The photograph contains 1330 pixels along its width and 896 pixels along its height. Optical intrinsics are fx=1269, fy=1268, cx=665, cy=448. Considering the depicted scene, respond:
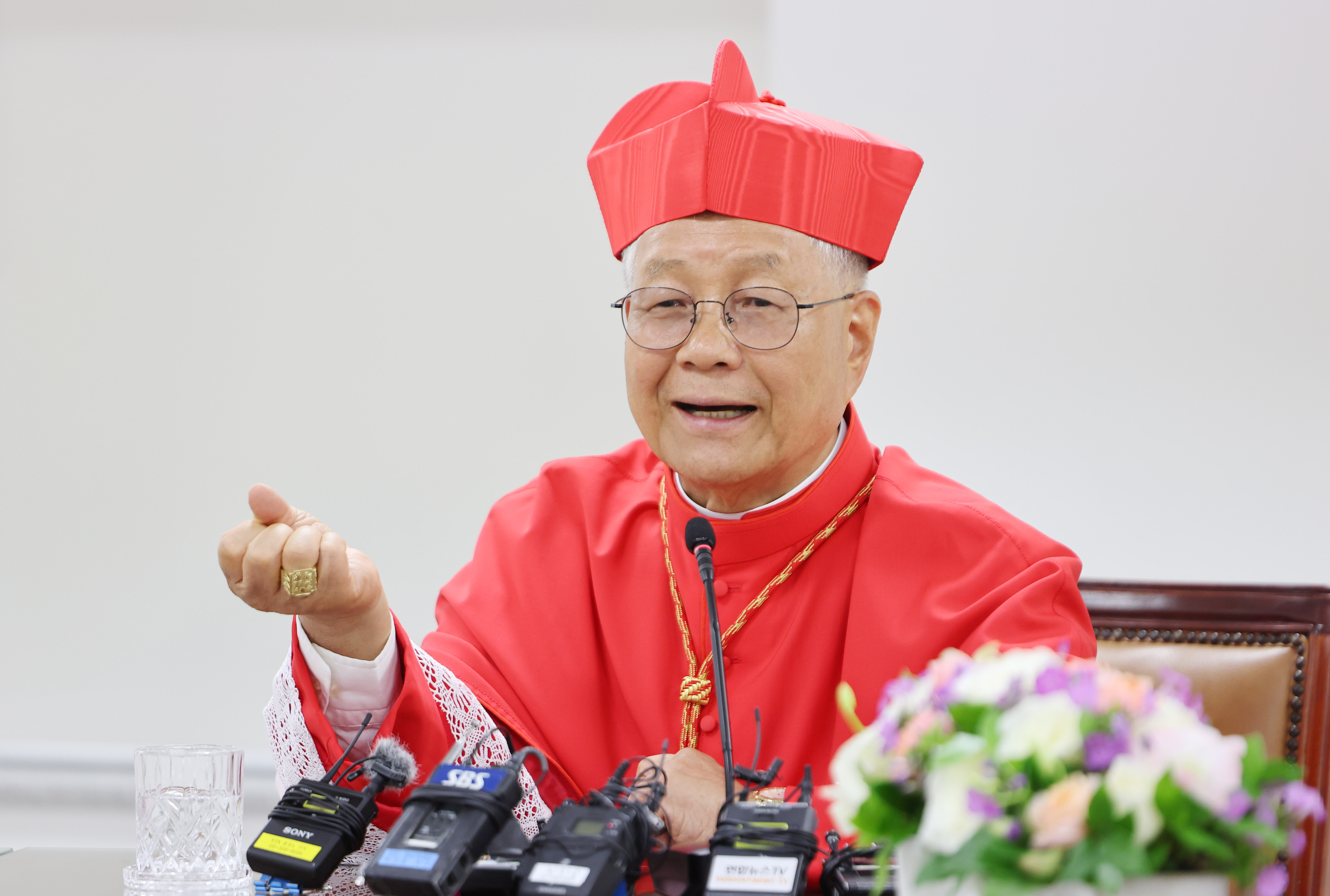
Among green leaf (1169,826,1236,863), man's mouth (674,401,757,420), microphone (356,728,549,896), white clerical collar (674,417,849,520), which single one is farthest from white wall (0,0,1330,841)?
green leaf (1169,826,1236,863)

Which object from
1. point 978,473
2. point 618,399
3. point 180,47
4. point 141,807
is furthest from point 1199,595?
point 180,47

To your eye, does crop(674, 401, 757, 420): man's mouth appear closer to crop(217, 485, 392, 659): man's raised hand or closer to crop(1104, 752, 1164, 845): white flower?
crop(217, 485, 392, 659): man's raised hand

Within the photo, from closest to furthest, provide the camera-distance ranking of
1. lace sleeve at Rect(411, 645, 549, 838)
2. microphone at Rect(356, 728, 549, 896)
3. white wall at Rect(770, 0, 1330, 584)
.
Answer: microphone at Rect(356, 728, 549, 896) → lace sleeve at Rect(411, 645, 549, 838) → white wall at Rect(770, 0, 1330, 584)

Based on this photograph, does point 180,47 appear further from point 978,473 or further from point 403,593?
point 978,473

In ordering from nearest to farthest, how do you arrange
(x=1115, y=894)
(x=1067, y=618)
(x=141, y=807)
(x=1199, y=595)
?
1. (x=1115, y=894)
2. (x=141, y=807)
3. (x=1067, y=618)
4. (x=1199, y=595)

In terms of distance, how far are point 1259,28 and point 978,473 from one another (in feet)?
4.59

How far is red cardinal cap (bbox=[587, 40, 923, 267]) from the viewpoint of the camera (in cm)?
200

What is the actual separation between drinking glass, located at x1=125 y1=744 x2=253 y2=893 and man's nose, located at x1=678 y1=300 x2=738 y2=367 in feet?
2.97

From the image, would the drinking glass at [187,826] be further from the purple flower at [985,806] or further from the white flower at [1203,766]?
the white flower at [1203,766]

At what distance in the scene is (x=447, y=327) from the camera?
388 cm

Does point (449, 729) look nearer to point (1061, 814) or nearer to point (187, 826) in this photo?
point (187, 826)

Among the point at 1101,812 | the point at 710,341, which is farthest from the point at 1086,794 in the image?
the point at 710,341

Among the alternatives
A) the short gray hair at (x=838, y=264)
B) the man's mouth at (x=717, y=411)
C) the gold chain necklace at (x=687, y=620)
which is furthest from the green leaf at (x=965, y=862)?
the short gray hair at (x=838, y=264)

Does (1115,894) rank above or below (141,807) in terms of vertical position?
above
